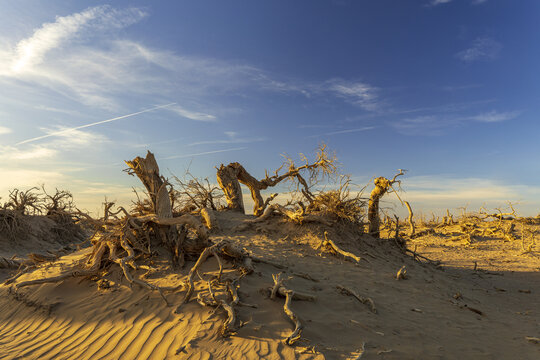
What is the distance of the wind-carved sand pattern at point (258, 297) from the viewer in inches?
167

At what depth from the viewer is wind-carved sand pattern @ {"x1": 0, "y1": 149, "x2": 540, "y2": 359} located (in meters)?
4.24

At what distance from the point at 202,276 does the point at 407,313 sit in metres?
3.47

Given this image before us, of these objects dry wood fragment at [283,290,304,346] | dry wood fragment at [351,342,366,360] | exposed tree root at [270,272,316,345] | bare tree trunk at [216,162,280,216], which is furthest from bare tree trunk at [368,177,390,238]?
dry wood fragment at [351,342,366,360]

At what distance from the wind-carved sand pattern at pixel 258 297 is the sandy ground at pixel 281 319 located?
0.08ft

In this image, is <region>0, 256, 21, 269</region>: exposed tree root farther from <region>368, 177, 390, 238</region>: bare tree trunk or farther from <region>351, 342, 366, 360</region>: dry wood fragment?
<region>368, 177, 390, 238</region>: bare tree trunk

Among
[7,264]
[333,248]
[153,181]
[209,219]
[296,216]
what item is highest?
[153,181]

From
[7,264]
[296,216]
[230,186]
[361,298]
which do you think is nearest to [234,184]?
[230,186]

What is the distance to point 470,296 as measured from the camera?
25.2 ft

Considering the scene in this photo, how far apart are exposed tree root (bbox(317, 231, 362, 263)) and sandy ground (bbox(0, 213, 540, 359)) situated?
26 centimetres

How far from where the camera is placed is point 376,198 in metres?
10.9

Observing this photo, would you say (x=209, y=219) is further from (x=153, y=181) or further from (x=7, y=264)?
(x=7, y=264)

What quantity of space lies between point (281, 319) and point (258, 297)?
0.60m

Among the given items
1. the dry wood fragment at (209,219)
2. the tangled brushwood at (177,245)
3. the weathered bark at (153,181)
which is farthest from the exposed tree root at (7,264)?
the weathered bark at (153,181)

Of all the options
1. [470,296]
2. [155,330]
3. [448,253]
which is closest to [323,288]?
[155,330]
